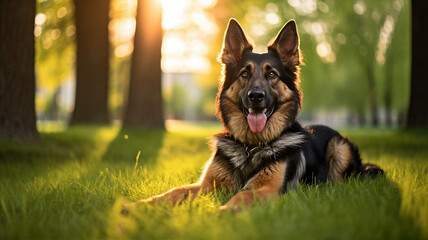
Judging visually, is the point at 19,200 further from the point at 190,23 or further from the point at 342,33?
the point at 342,33

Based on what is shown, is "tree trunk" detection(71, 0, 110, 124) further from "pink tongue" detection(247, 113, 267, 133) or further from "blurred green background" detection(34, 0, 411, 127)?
"pink tongue" detection(247, 113, 267, 133)

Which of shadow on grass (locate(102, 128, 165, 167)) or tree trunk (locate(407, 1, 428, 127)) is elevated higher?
tree trunk (locate(407, 1, 428, 127))

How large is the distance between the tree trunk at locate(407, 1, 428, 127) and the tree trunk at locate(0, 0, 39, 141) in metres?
10.1

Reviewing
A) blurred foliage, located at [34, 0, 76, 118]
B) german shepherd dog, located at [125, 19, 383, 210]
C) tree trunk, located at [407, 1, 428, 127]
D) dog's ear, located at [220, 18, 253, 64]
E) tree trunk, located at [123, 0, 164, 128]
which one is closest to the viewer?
german shepherd dog, located at [125, 19, 383, 210]

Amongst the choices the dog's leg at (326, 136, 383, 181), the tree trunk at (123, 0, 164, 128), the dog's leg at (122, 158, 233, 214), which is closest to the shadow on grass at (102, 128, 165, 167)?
the tree trunk at (123, 0, 164, 128)

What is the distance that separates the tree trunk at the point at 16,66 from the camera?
696 cm

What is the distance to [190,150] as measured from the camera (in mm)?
10055

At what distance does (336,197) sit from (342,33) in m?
20.1

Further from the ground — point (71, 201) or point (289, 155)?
point (289, 155)

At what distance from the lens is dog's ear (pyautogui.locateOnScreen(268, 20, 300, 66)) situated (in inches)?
183

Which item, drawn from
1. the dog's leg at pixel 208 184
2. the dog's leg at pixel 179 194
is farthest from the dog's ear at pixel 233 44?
the dog's leg at pixel 179 194

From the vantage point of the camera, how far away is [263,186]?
3.89 m

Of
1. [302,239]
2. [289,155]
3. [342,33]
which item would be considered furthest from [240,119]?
[342,33]

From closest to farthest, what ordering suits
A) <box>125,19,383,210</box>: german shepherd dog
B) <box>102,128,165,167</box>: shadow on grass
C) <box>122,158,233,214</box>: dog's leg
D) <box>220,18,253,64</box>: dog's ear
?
<box>122,158,233,214</box>: dog's leg, <box>125,19,383,210</box>: german shepherd dog, <box>220,18,253,64</box>: dog's ear, <box>102,128,165,167</box>: shadow on grass
